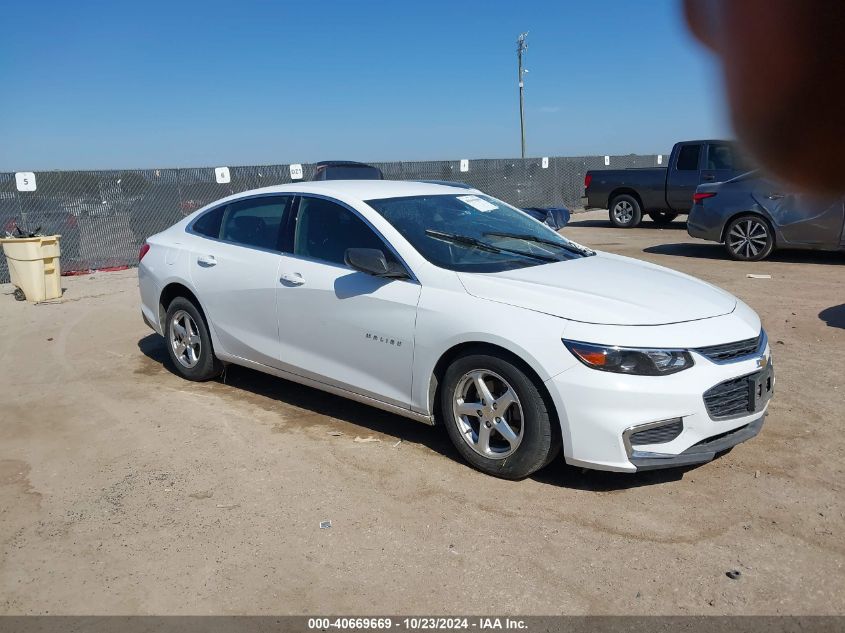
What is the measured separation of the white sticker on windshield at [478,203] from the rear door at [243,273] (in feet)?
4.22

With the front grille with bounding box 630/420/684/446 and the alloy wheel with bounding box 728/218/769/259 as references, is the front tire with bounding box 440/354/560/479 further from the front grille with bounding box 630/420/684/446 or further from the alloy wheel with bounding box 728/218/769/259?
the alloy wheel with bounding box 728/218/769/259

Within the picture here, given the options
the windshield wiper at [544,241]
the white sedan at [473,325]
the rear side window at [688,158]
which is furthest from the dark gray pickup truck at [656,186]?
the white sedan at [473,325]

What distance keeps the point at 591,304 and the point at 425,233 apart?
1.31m

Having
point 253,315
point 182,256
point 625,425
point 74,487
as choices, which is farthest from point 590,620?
point 182,256

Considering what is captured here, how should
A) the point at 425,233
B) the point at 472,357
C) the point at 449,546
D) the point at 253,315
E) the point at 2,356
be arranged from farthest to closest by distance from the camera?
the point at 2,356 < the point at 253,315 < the point at 425,233 < the point at 472,357 < the point at 449,546

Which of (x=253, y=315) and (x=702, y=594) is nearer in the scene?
(x=702, y=594)

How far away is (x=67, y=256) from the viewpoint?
42.8ft

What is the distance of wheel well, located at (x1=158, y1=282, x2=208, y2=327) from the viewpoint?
6089mm

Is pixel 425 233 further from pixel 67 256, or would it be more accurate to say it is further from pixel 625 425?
pixel 67 256

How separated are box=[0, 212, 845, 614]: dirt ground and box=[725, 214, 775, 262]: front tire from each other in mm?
5932

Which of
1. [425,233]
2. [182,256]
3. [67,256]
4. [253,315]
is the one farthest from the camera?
[67,256]

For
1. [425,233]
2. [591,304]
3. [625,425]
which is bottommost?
[625,425]

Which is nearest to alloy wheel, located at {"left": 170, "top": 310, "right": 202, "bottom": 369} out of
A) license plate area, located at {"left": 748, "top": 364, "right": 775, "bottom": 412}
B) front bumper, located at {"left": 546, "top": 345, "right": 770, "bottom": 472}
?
front bumper, located at {"left": 546, "top": 345, "right": 770, "bottom": 472}

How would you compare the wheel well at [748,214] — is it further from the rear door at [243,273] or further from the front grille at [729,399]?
the rear door at [243,273]
